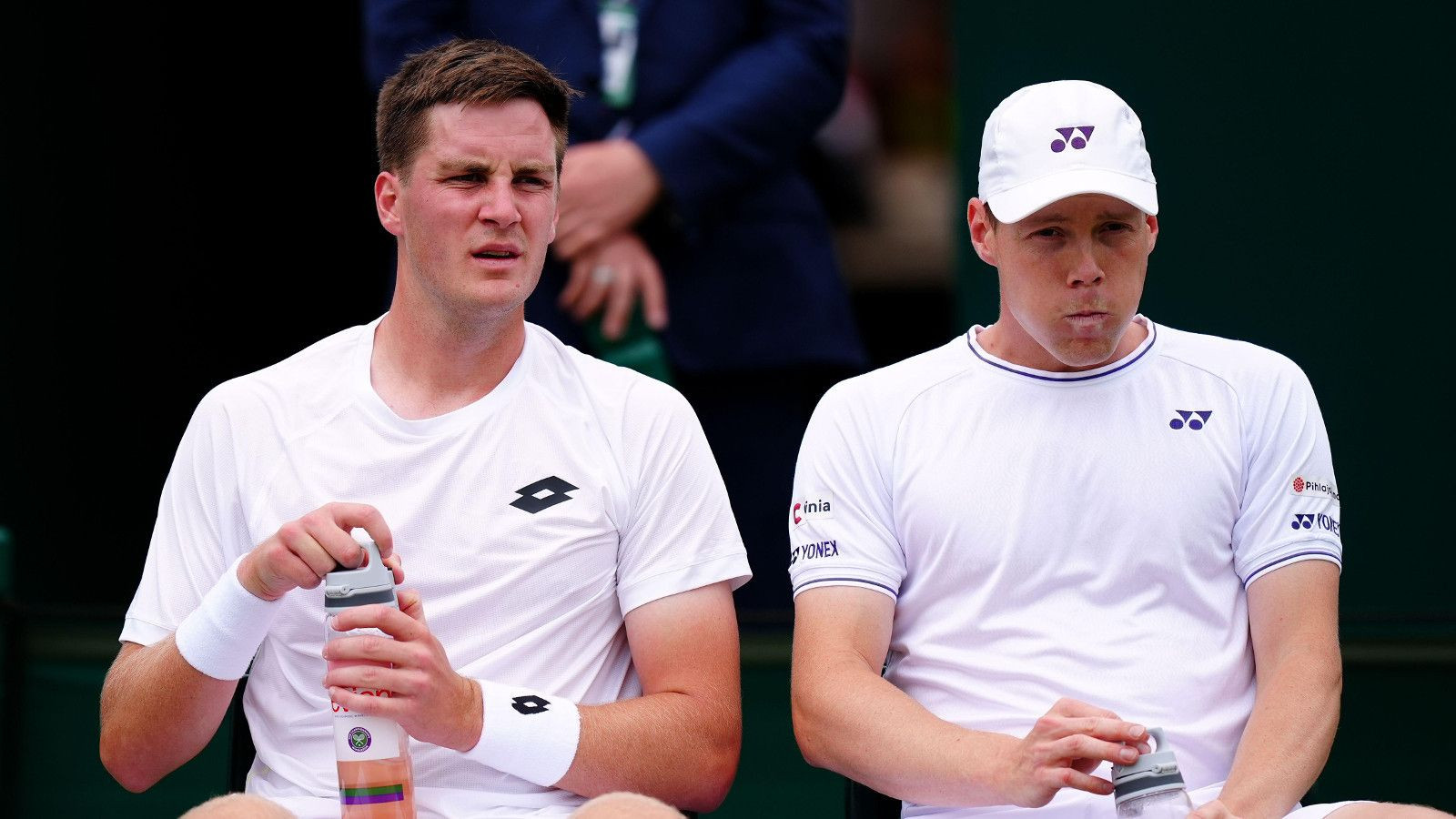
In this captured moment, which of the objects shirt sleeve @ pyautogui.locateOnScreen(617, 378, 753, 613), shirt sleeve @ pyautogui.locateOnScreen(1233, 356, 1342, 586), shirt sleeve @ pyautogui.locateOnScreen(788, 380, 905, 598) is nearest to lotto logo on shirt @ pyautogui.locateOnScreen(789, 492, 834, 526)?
shirt sleeve @ pyautogui.locateOnScreen(788, 380, 905, 598)

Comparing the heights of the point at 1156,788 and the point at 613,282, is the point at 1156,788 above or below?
below

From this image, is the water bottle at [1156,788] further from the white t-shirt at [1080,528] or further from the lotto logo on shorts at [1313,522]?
the lotto logo on shorts at [1313,522]

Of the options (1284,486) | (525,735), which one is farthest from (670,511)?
(1284,486)

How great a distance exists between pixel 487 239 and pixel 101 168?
2137mm

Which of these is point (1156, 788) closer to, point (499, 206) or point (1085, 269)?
point (1085, 269)

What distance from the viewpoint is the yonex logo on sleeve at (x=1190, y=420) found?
275 cm

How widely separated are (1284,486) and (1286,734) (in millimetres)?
392

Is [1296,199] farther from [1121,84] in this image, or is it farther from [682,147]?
[682,147]

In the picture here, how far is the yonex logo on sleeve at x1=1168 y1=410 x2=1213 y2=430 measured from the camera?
2752 millimetres

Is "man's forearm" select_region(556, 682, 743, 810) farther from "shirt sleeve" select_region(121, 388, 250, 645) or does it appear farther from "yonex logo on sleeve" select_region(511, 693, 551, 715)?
"shirt sleeve" select_region(121, 388, 250, 645)

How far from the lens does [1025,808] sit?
2543 mm

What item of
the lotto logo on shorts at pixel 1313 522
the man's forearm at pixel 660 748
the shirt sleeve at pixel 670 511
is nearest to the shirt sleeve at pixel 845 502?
the shirt sleeve at pixel 670 511

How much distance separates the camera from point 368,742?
7.61 ft

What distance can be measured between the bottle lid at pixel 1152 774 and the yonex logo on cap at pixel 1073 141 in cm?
91
